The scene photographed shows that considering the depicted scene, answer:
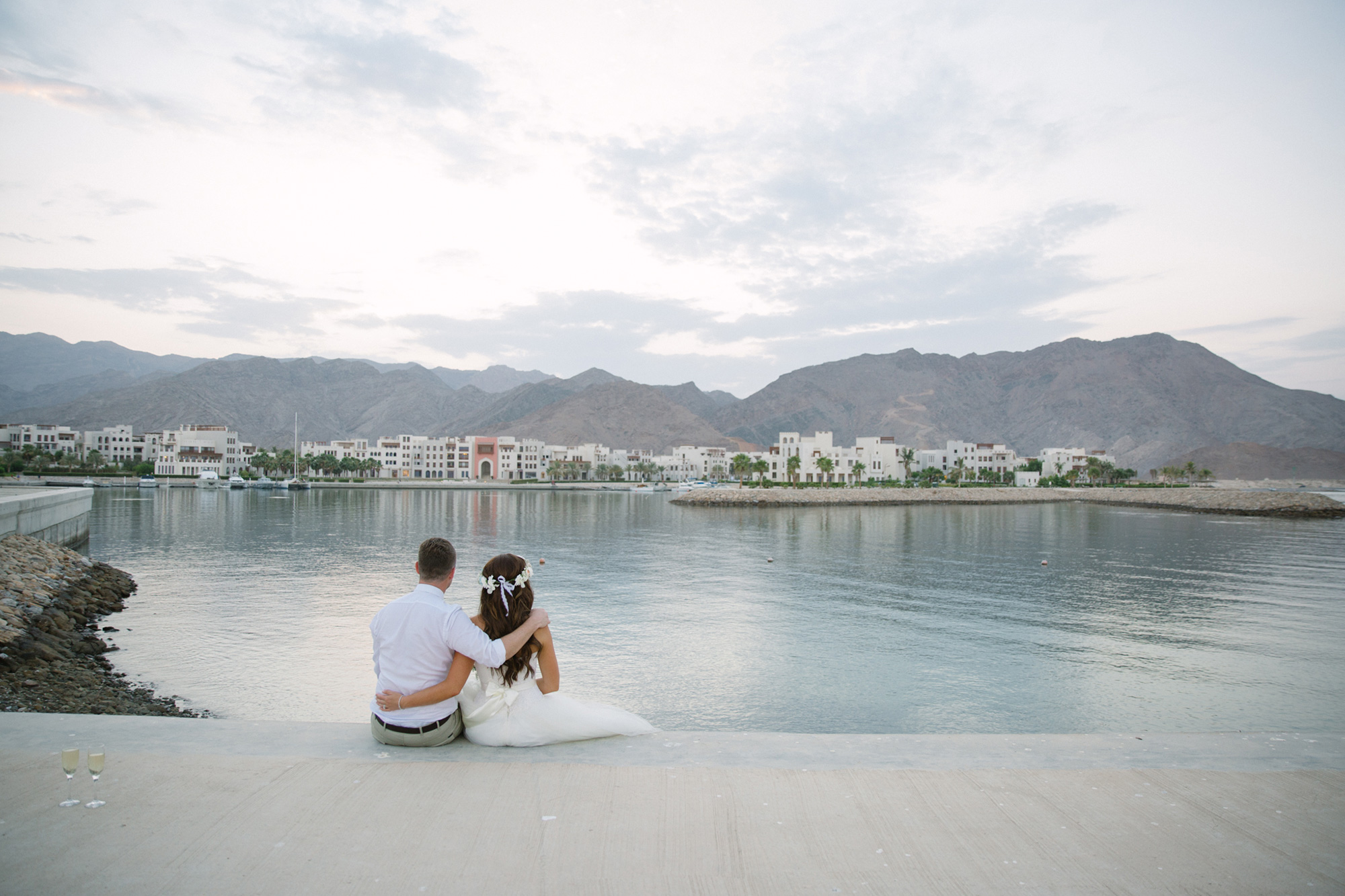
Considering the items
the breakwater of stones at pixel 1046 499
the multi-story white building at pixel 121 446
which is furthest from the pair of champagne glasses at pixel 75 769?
the multi-story white building at pixel 121 446

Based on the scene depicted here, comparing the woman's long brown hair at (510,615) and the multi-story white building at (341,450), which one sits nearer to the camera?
the woman's long brown hair at (510,615)

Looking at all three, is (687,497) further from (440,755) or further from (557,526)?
(440,755)

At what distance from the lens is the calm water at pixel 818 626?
13297 mm

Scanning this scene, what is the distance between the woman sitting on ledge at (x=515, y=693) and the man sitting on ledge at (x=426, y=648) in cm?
11

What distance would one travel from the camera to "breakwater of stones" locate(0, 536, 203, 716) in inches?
469

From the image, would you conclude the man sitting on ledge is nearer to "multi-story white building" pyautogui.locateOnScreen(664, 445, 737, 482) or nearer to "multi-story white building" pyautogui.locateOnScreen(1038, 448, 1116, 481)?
"multi-story white building" pyautogui.locateOnScreen(1038, 448, 1116, 481)

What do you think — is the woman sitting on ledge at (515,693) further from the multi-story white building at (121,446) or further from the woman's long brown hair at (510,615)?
the multi-story white building at (121,446)

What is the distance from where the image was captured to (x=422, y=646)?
5672 mm

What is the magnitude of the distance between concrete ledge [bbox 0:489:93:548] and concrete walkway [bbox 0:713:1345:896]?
2672cm

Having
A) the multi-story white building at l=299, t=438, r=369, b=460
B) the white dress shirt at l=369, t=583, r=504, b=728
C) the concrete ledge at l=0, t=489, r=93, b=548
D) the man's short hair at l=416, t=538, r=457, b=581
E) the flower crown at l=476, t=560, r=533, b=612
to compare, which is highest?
the multi-story white building at l=299, t=438, r=369, b=460

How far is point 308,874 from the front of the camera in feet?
13.0

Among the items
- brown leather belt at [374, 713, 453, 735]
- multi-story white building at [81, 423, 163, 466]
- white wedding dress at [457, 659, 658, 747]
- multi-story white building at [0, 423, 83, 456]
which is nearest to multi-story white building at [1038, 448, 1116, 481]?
white wedding dress at [457, 659, 658, 747]

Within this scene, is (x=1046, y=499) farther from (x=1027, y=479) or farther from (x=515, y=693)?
(x=515, y=693)

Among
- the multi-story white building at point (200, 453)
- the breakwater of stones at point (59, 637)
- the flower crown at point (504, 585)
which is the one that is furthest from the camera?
the multi-story white building at point (200, 453)
